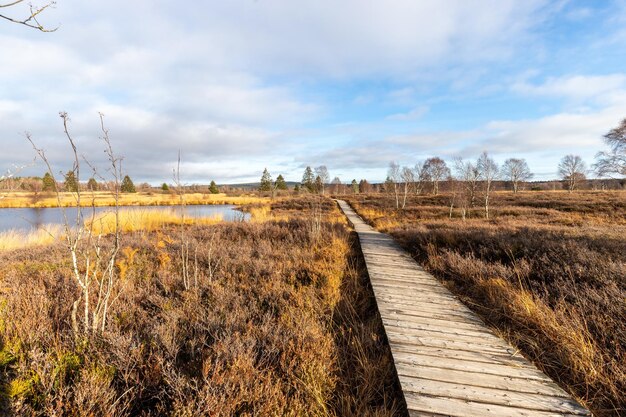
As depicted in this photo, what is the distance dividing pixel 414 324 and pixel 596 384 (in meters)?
1.71

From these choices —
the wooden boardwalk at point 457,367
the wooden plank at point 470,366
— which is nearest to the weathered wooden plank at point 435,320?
the wooden boardwalk at point 457,367

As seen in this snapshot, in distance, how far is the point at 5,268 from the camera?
5.49 m

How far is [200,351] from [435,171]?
61.6 metres

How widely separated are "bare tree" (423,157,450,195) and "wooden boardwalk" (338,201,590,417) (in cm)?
5571

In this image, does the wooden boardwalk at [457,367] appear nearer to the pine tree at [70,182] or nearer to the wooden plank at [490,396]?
the wooden plank at [490,396]

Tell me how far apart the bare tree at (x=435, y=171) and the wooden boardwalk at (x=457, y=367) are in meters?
55.7

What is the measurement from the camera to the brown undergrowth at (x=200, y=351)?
1.93 meters

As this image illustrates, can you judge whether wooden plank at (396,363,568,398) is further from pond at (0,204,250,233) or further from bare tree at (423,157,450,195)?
bare tree at (423,157,450,195)

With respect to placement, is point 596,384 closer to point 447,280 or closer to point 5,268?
point 447,280

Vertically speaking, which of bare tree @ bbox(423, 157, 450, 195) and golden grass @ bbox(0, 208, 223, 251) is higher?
bare tree @ bbox(423, 157, 450, 195)

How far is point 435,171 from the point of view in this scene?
56281 millimetres

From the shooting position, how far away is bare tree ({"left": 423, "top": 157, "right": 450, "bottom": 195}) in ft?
184

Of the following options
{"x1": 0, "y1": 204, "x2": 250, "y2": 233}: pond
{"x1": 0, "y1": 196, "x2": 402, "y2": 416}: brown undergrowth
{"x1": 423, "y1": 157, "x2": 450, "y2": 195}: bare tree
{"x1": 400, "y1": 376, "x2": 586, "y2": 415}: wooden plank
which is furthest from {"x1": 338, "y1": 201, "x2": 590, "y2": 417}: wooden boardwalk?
{"x1": 423, "y1": 157, "x2": 450, "y2": 195}: bare tree

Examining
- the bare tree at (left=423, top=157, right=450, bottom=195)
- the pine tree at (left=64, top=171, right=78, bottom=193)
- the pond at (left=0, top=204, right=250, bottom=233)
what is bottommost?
the pond at (left=0, top=204, right=250, bottom=233)
